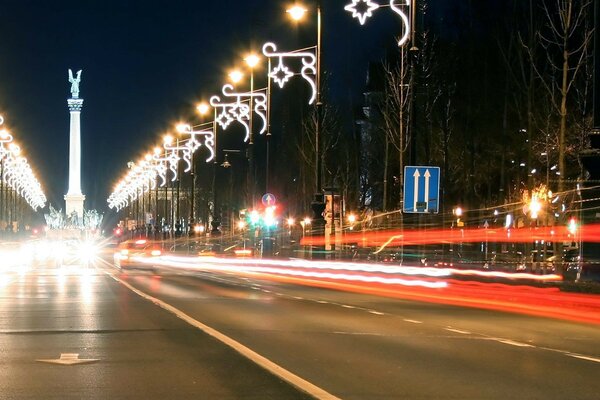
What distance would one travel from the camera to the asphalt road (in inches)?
456

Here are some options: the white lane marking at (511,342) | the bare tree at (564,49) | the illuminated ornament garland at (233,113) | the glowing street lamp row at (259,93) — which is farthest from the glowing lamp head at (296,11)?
the white lane marking at (511,342)

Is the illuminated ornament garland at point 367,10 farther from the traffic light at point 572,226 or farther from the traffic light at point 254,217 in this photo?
the traffic light at point 254,217

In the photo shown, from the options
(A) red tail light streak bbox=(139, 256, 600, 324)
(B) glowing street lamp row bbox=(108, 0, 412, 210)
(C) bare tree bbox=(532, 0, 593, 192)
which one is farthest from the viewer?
(C) bare tree bbox=(532, 0, 593, 192)

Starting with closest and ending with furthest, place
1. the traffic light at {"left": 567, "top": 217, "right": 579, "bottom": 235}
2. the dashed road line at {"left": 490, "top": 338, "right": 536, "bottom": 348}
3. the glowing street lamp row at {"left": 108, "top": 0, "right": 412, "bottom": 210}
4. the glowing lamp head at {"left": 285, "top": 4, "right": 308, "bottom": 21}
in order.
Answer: the dashed road line at {"left": 490, "top": 338, "right": 536, "bottom": 348}, the glowing street lamp row at {"left": 108, "top": 0, "right": 412, "bottom": 210}, the traffic light at {"left": 567, "top": 217, "right": 579, "bottom": 235}, the glowing lamp head at {"left": 285, "top": 4, "right": 308, "bottom": 21}

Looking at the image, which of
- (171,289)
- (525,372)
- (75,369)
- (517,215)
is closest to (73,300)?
(171,289)

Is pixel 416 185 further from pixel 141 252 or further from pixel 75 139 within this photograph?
pixel 75 139

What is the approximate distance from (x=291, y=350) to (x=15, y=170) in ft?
369

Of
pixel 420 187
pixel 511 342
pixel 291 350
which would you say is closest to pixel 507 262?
pixel 420 187

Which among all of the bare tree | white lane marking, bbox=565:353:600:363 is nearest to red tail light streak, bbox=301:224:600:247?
the bare tree

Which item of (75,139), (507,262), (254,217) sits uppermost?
(75,139)

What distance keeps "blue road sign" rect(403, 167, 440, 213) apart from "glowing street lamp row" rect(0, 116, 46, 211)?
59.2 m

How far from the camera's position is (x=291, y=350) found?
15.3m

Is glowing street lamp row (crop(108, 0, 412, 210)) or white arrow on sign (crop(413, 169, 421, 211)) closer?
white arrow on sign (crop(413, 169, 421, 211))

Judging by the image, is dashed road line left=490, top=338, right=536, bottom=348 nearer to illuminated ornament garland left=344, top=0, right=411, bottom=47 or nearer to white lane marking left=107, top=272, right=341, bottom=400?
white lane marking left=107, top=272, right=341, bottom=400
